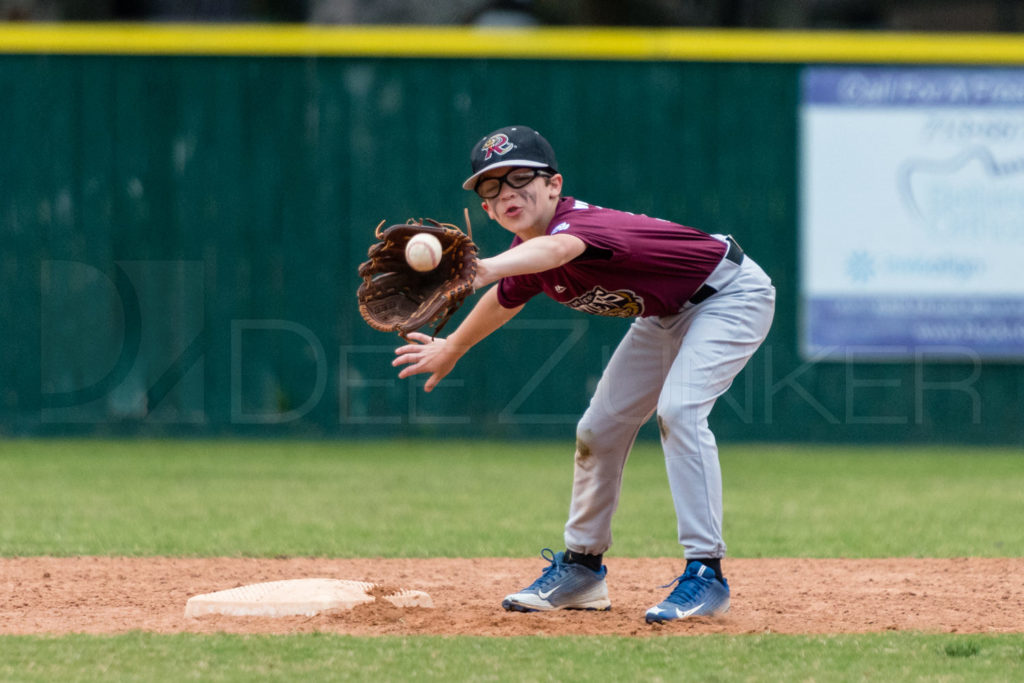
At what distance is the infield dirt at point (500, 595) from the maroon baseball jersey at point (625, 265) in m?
1.03

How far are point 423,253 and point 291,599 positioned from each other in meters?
1.23

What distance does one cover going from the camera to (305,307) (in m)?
Result: 11.2

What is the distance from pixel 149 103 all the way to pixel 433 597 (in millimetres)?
7742

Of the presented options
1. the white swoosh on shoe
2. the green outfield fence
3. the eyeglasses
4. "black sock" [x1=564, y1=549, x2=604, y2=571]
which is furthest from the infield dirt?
the green outfield fence

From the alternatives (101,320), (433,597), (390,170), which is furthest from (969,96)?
(433,597)

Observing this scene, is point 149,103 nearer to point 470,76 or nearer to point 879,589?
point 470,76

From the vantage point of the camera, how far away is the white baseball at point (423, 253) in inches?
142

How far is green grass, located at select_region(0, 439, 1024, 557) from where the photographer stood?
604cm

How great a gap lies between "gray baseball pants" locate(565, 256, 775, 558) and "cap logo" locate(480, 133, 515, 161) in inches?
32.9

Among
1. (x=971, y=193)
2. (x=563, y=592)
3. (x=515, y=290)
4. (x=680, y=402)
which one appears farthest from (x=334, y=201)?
(x=680, y=402)

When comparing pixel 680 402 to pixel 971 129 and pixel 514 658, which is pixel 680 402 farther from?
pixel 971 129

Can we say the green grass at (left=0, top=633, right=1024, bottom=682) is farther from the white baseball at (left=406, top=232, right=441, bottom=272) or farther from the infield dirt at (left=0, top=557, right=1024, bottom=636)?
the white baseball at (left=406, top=232, right=441, bottom=272)

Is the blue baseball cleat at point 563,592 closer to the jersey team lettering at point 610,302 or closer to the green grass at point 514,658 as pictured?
the green grass at point 514,658

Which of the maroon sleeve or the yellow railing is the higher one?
the yellow railing
